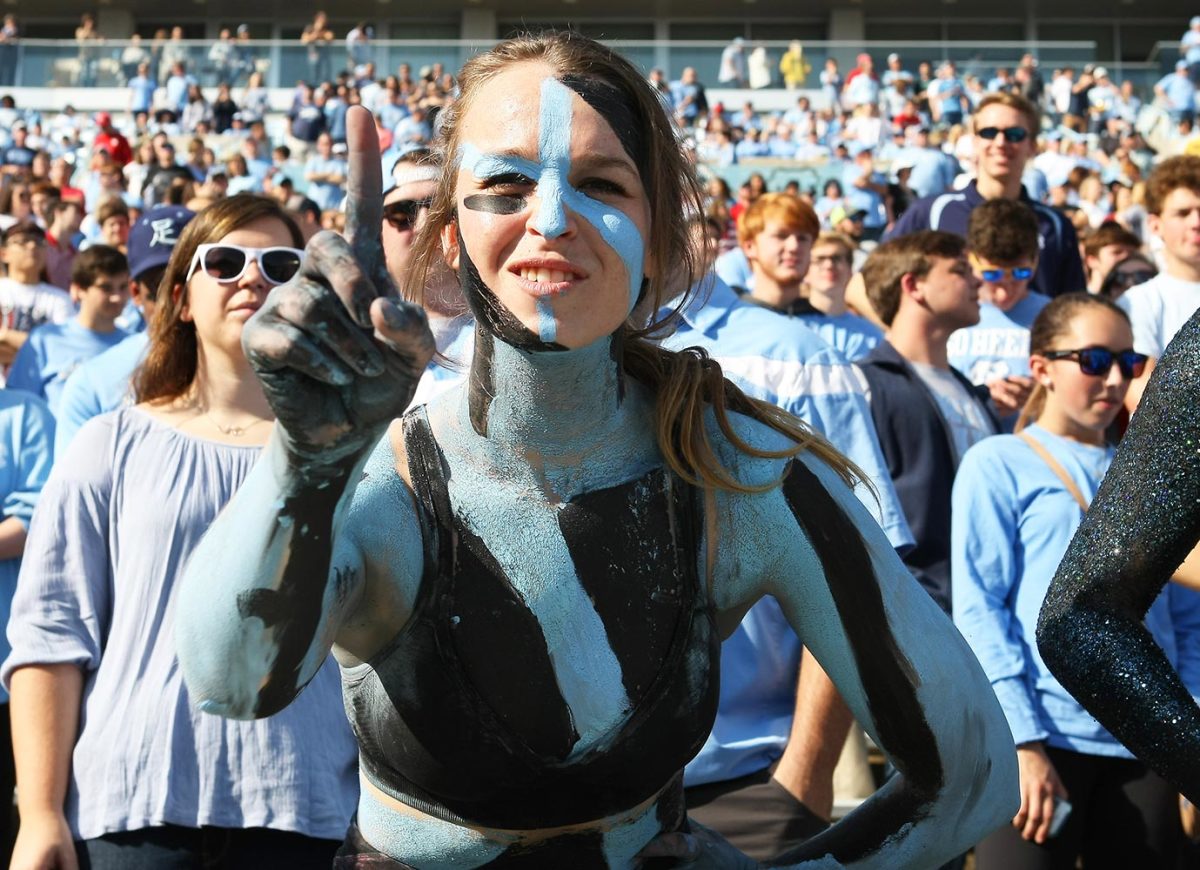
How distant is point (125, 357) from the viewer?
4.30 metres

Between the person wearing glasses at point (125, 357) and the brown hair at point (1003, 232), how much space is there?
8.35 ft

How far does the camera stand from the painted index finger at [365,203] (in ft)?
5.08

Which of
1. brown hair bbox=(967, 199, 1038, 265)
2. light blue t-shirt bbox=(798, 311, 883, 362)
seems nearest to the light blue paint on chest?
brown hair bbox=(967, 199, 1038, 265)

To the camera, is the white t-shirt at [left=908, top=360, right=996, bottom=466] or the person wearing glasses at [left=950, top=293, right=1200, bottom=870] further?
the white t-shirt at [left=908, top=360, right=996, bottom=466]

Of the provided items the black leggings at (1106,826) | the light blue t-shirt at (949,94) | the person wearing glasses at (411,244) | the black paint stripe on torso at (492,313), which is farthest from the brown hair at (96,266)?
the light blue t-shirt at (949,94)

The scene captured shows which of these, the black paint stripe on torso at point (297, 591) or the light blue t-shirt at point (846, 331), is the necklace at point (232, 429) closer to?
the black paint stripe on torso at point (297, 591)

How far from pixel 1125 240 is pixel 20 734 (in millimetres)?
5527

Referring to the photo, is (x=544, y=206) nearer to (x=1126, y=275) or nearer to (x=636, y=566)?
(x=636, y=566)

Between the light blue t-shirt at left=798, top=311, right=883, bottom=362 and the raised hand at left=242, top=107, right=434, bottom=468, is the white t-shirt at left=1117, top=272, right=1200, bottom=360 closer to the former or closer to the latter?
the light blue t-shirt at left=798, top=311, right=883, bottom=362

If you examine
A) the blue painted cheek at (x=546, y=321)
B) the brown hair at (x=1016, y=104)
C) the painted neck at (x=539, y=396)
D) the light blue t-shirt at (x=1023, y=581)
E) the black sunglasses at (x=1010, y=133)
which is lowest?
the light blue t-shirt at (x=1023, y=581)

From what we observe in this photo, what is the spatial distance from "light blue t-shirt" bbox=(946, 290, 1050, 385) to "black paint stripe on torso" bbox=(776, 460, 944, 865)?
3396 millimetres

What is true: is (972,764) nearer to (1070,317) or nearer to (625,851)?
(625,851)

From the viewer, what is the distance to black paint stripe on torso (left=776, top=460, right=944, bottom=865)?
2008 mm

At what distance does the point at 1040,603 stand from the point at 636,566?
6.41 ft
